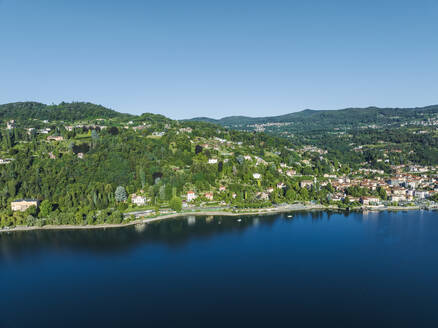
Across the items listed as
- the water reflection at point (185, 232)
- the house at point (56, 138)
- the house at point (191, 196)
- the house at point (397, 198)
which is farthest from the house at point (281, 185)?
the house at point (56, 138)

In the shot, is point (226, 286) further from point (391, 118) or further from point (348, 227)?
point (391, 118)

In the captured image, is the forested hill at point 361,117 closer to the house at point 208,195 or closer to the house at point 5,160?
the house at point 208,195

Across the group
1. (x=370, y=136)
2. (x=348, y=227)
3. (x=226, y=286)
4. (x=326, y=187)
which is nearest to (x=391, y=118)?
(x=370, y=136)

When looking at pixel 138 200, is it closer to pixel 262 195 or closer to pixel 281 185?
pixel 262 195

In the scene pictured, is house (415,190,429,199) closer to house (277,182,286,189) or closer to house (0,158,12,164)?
house (277,182,286,189)

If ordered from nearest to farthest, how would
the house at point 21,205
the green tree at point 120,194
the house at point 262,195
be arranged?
the house at point 21,205
the green tree at point 120,194
the house at point 262,195

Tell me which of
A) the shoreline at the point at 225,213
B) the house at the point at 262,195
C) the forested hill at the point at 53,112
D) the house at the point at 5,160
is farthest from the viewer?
the forested hill at the point at 53,112

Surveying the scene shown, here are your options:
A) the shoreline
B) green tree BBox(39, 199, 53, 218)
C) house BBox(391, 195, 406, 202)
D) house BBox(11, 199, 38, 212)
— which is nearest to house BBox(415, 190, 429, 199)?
house BBox(391, 195, 406, 202)
